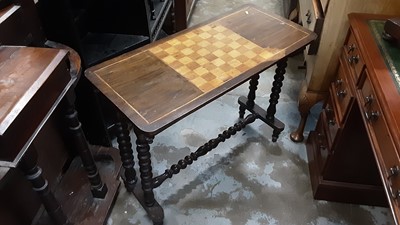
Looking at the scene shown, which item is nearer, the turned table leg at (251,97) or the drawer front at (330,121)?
the drawer front at (330,121)

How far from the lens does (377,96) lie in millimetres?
1172

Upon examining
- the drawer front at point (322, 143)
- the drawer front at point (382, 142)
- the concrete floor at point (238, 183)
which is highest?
the drawer front at point (382, 142)

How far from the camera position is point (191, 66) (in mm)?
1433

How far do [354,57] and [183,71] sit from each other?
2.36ft

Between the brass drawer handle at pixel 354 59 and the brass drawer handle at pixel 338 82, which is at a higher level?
the brass drawer handle at pixel 354 59

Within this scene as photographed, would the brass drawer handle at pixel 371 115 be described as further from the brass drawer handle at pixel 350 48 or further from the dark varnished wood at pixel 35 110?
the dark varnished wood at pixel 35 110

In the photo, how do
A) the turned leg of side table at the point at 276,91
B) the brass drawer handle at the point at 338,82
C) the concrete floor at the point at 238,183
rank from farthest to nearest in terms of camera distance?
the turned leg of side table at the point at 276,91 → the concrete floor at the point at 238,183 → the brass drawer handle at the point at 338,82

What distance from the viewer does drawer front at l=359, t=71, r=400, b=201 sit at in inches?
40.4

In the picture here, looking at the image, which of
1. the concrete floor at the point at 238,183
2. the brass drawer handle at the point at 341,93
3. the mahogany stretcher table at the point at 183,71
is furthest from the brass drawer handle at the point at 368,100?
the concrete floor at the point at 238,183

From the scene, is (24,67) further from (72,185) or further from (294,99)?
(294,99)

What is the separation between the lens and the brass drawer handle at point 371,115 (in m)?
1.18

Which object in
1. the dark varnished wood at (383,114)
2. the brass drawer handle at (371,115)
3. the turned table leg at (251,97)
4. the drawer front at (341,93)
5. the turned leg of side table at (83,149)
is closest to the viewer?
the dark varnished wood at (383,114)

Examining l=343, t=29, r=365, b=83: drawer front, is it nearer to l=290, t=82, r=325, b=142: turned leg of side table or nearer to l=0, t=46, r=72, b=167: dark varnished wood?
l=290, t=82, r=325, b=142: turned leg of side table

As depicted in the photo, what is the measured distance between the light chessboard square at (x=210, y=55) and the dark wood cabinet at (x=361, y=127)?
1.23ft
